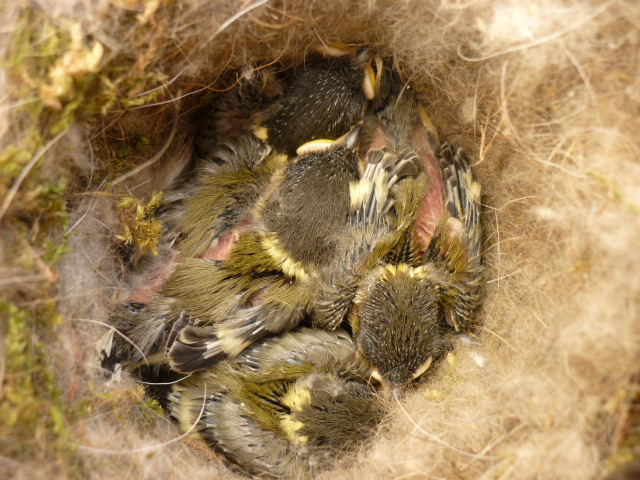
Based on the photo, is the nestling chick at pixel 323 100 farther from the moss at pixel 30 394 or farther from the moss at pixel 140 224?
the moss at pixel 30 394

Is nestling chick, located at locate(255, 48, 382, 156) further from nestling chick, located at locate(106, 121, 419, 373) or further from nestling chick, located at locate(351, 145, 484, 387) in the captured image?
nestling chick, located at locate(351, 145, 484, 387)

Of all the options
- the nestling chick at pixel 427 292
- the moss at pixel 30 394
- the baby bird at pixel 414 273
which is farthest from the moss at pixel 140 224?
the nestling chick at pixel 427 292

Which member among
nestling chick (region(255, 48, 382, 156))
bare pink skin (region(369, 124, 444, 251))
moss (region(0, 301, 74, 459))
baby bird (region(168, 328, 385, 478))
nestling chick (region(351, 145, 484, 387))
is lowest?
baby bird (region(168, 328, 385, 478))

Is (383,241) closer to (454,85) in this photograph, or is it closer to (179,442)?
(454,85)

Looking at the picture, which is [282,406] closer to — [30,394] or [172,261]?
[172,261]

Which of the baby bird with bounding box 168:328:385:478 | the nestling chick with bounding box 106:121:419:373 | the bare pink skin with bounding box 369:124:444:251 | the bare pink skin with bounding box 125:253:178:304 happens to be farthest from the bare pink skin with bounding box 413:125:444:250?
the bare pink skin with bounding box 125:253:178:304

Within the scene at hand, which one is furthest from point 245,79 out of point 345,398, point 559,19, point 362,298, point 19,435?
point 19,435
